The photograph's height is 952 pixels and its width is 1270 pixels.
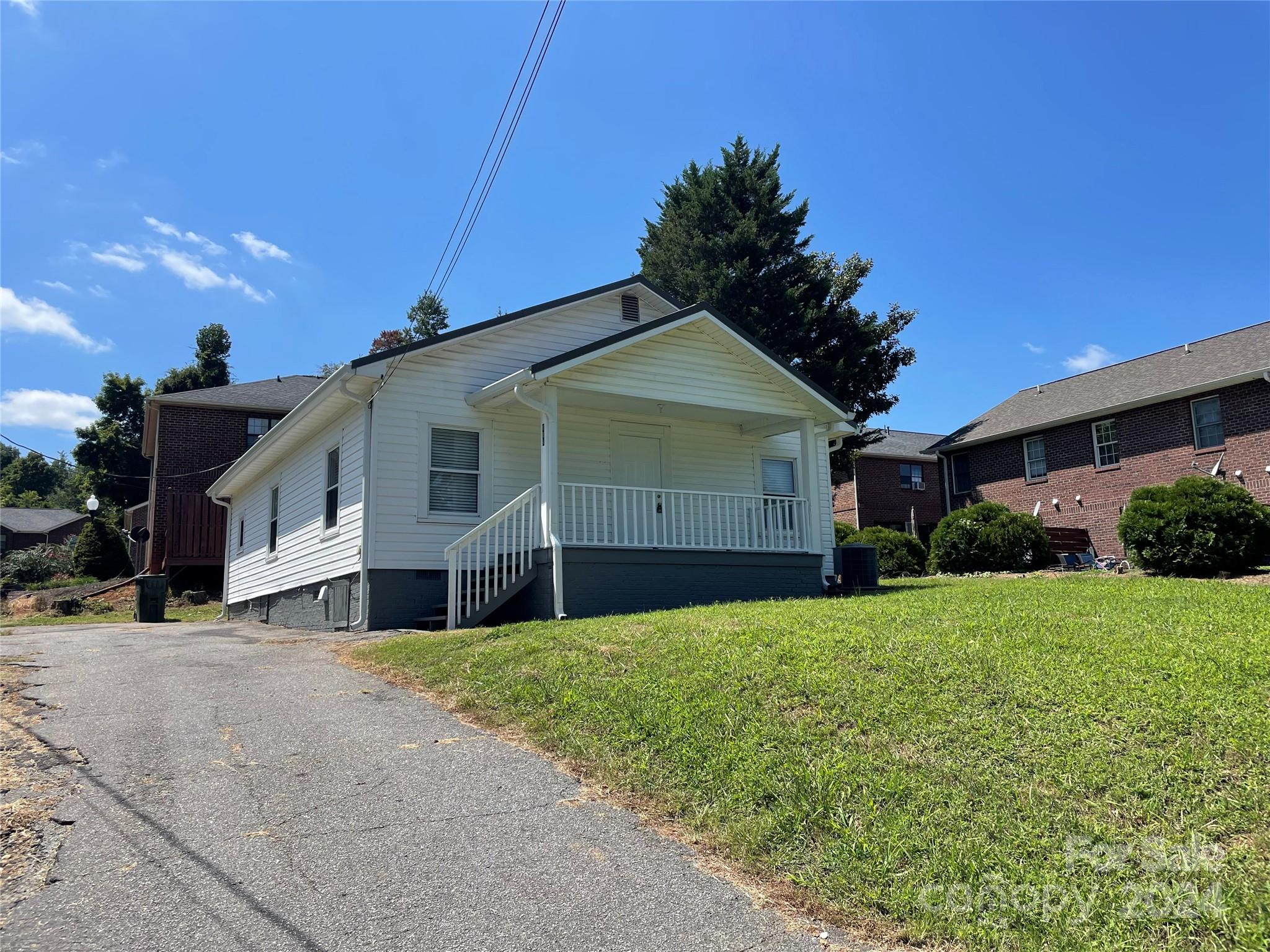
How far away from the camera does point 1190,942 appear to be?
3.01 m

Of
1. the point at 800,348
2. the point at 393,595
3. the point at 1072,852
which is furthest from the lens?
the point at 800,348

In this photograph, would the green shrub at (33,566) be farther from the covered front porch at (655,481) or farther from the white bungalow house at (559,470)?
the covered front porch at (655,481)

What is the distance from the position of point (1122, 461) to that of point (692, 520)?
15846 mm

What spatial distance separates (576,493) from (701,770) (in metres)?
9.07

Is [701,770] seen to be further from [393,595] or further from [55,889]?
[393,595]

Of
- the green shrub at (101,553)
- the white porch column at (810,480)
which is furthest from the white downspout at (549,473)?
the green shrub at (101,553)

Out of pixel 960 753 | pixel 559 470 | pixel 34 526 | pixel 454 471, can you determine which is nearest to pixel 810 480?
pixel 559 470

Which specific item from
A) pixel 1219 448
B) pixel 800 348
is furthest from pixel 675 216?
pixel 1219 448

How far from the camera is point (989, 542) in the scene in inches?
720

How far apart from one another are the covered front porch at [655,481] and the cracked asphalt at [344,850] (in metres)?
4.93

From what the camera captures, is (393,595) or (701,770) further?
(393,595)

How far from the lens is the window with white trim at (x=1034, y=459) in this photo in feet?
83.3

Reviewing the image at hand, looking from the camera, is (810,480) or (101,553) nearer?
(810,480)

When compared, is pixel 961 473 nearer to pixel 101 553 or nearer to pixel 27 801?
pixel 27 801
